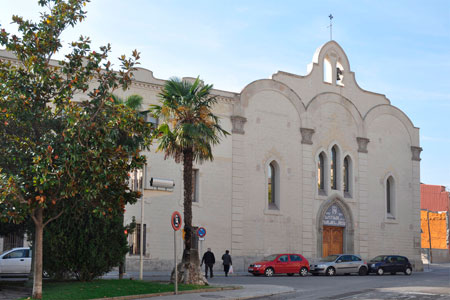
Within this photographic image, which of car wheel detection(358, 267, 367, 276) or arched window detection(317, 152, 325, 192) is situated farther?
arched window detection(317, 152, 325, 192)

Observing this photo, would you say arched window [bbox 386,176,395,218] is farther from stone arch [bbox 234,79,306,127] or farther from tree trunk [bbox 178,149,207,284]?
tree trunk [bbox 178,149,207,284]

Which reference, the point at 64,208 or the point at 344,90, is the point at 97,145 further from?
the point at 344,90

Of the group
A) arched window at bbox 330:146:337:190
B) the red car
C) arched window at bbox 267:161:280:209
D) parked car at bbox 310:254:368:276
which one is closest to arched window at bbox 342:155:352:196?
arched window at bbox 330:146:337:190

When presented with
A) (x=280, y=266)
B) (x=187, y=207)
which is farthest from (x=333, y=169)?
(x=187, y=207)

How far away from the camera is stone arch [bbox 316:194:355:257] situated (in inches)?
1516

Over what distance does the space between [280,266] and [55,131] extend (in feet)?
61.1

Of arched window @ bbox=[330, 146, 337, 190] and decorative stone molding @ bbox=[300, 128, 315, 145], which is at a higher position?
decorative stone molding @ bbox=[300, 128, 315, 145]

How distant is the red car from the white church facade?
3.63m

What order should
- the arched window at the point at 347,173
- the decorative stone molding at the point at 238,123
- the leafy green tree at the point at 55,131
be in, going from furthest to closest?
1. the arched window at the point at 347,173
2. the decorative stone molding at the point at 238,123
3. the leafy green tree at the point at 55,131

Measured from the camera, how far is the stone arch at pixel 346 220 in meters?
38.5

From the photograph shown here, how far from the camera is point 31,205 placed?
15.2 m

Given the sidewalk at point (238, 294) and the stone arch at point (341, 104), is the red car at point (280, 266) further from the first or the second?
the stone arch at point (341, 104)

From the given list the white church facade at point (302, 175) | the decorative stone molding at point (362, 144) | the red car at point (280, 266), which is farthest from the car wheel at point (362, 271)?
the decorative stone molding at point (362, 144)

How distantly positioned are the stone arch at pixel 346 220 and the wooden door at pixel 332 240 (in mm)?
282
